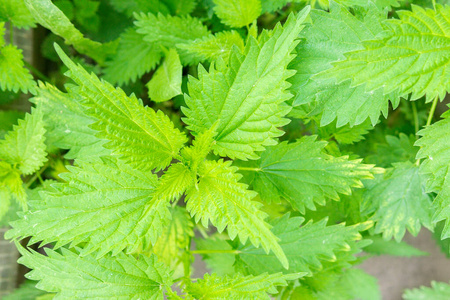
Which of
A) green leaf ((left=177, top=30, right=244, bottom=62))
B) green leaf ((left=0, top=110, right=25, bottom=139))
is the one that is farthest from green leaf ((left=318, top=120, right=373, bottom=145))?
green leaf ((left=0, top=110, right=25, bottom=139))

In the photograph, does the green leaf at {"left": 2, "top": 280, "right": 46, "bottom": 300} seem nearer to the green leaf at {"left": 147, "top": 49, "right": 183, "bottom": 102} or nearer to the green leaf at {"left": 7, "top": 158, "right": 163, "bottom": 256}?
the green leaf at {"left": 7, "top": 158, "right": 163, "bottom": 256}

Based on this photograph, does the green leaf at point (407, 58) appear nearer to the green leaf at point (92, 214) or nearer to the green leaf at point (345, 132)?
the green leaf at point (345, 132)

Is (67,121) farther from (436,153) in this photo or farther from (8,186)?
(436,153)

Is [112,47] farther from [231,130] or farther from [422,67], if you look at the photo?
[422,67]

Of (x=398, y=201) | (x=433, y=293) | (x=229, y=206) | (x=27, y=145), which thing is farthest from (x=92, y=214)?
(x=433, y=293)

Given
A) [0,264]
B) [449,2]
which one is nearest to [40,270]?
[0,264]

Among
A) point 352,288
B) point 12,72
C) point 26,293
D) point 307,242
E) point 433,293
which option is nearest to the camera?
point 307,242
